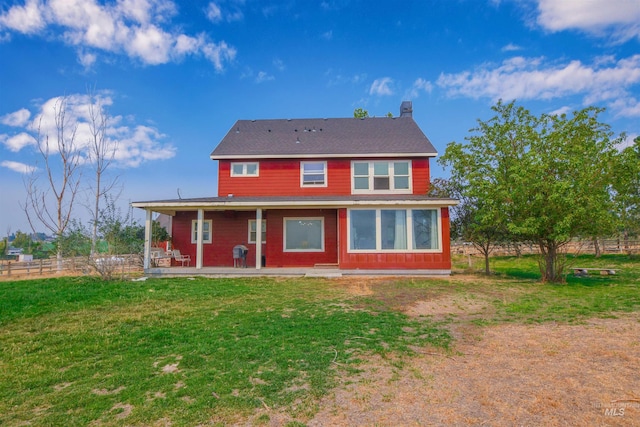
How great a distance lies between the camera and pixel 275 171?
15977 mm

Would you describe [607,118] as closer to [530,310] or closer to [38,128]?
[530,310]

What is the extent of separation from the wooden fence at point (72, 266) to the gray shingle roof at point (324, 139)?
6024 mm

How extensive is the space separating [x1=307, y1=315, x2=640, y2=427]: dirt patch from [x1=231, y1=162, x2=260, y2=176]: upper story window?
12.8 m

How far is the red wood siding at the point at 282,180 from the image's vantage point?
1577 centimetres

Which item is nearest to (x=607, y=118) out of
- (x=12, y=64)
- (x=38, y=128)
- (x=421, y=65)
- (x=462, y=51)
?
(x=462, y=51)

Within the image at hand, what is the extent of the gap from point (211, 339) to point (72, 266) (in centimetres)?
1661

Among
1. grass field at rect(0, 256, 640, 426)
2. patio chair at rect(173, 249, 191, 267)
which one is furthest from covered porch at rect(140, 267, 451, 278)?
grass field at rect(0, 256, 640, 426)

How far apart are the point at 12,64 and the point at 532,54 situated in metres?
24.2

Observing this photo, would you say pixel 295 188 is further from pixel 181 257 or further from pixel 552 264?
pixel 552 264

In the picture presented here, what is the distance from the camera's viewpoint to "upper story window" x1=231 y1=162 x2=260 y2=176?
52.7 feet

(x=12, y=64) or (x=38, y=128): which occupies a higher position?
(x=12, y=64)

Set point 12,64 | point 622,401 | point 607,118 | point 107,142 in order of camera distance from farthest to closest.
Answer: point 107,142 → point 12,64 → point 607,118 → point 622,401

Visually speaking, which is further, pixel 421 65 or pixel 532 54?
pixel 421 65

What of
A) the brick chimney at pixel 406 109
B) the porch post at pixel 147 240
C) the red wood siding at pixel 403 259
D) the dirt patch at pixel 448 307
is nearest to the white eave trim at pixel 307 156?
the red wood siding at pixel 403 259
